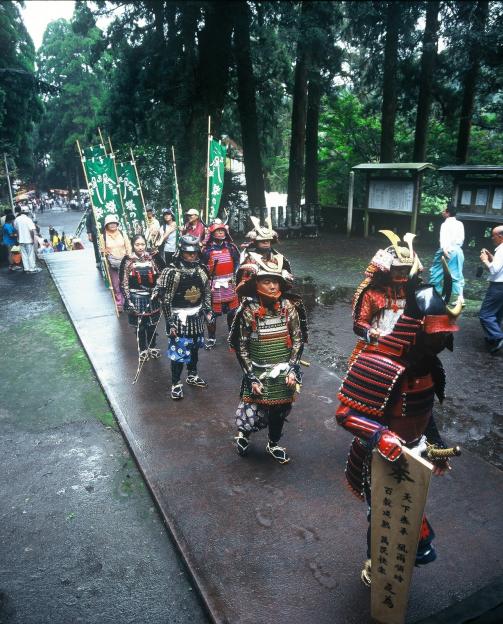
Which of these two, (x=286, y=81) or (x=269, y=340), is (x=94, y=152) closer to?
(x=269, y=340)

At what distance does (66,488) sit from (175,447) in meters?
1.12

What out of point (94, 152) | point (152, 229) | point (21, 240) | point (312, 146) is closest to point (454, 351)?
point (152, 229)

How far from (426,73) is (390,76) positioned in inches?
47.4

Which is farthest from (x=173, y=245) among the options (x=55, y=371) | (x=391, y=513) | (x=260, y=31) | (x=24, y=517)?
(x=260, y=31)

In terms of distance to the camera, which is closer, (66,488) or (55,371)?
(66,488)

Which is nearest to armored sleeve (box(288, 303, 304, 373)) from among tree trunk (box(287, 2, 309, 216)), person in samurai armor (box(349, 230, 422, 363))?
person in samurai armor (box(349, 230, 422, 363))

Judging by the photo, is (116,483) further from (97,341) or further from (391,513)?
(97,341)

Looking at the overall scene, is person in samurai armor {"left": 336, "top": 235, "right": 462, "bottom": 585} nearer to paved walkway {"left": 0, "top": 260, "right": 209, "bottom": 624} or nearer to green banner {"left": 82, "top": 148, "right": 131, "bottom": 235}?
paved walkway {"left": 0, "top": 260, "right": 209, "bottom": 624}

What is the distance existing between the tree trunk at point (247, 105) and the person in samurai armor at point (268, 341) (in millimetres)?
13259

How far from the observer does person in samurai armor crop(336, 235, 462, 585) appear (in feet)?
8.84

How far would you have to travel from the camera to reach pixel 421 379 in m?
3.04

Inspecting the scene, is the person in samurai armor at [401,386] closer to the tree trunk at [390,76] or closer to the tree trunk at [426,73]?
the tree trunk at [426,73]

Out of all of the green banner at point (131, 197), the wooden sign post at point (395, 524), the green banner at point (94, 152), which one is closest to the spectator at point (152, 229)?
the green banner at point (131, 197)

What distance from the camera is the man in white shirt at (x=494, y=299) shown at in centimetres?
700
